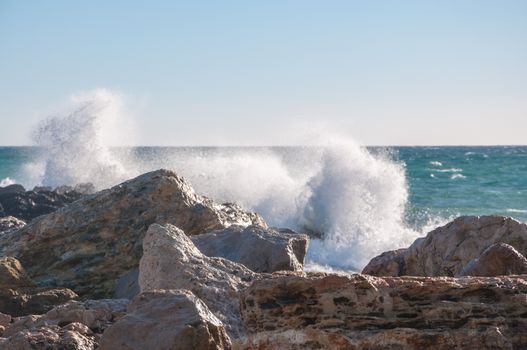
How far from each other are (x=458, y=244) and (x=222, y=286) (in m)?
2.44

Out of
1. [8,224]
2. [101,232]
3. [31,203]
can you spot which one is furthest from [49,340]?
[31,203]

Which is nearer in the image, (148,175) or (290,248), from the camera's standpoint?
(290,248)

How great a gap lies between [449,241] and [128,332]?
3505 millimetres

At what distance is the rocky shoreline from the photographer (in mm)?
3434

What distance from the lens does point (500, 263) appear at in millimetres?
4660

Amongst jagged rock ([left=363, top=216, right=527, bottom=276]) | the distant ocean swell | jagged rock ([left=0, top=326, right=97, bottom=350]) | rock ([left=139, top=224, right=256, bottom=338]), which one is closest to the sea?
the distant ocean swell

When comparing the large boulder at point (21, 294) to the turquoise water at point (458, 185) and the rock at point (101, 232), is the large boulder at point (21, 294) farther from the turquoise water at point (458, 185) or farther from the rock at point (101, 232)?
the turquoise water at point (458, 185)

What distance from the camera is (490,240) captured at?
625 cm

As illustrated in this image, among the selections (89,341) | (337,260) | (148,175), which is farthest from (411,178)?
(89,341)

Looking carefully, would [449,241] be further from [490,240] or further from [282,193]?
[282,193]

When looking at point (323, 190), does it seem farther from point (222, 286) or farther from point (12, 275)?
point (222, 286)

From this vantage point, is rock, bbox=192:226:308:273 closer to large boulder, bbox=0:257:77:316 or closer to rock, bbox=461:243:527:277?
large boulder, bbox=0:257:77:316

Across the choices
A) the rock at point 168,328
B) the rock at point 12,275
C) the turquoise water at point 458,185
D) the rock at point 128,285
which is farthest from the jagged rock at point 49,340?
the turquoise water at point 458,185

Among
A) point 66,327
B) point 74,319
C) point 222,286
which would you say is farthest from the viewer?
point 222,286
